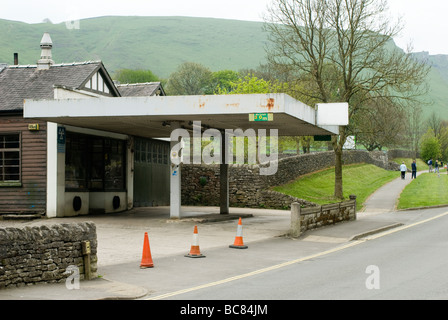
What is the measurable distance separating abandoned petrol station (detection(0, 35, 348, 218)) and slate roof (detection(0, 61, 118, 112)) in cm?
6

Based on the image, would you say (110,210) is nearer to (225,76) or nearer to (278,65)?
(278,65)

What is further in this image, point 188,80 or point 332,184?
point 188,80

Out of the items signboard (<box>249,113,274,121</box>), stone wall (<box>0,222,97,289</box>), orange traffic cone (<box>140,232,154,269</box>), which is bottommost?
orange traffic cone (<box>140,232,154,269</box>)

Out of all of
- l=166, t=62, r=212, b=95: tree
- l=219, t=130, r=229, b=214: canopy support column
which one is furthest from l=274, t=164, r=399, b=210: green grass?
l=166, t=62, r=212, b=95: tree

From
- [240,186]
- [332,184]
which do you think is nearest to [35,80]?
[240,186]

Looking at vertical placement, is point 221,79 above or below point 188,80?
above

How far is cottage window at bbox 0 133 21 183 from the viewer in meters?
23.1

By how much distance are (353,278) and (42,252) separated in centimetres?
547

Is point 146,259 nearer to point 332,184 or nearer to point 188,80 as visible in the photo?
point 332,184

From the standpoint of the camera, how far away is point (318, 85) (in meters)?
34.2

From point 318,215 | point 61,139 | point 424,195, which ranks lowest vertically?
point 424,195

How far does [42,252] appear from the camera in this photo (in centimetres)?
984

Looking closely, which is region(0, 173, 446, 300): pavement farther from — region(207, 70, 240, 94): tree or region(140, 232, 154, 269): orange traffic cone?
region(207, 70, 240, 94): tree

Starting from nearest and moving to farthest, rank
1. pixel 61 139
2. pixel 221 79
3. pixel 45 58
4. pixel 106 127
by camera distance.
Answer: pixel 61 139 < pixel 106 127 < pixel 45 58 < pixel 221 79
